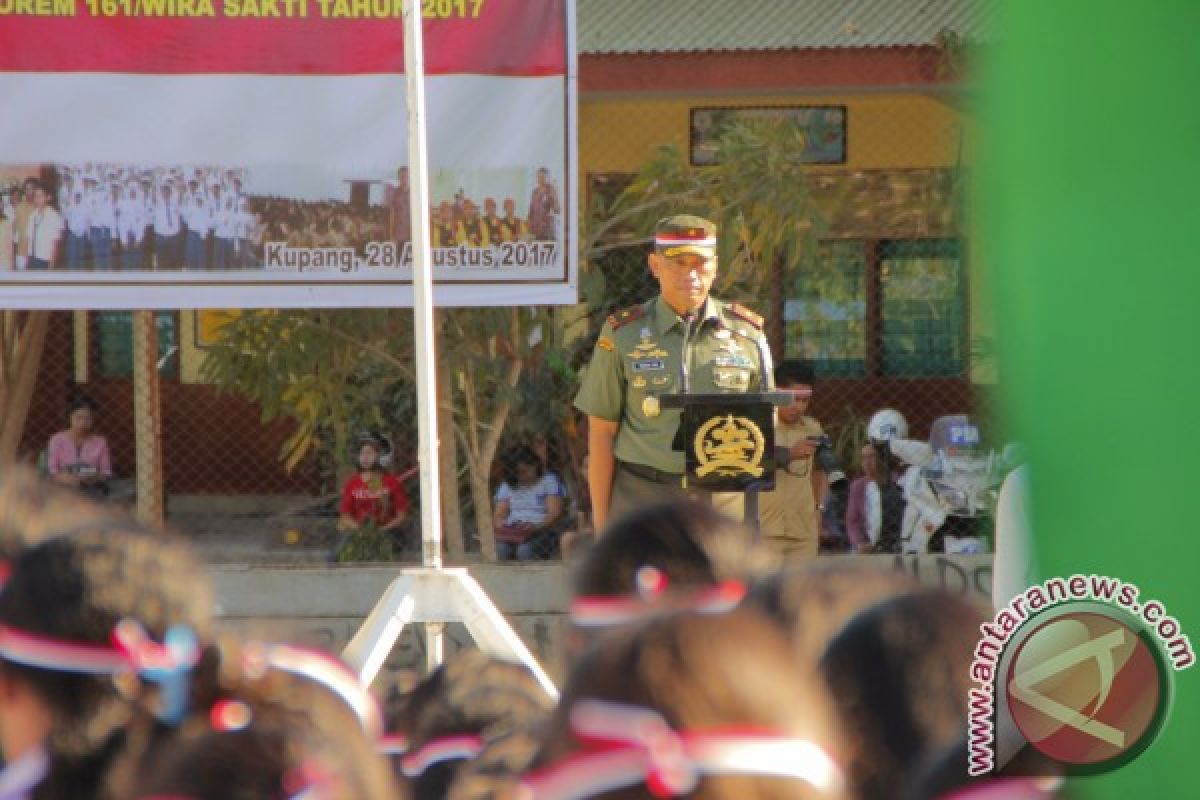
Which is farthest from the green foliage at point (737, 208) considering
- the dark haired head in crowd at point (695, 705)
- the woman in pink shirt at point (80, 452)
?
the dark haired head in crowd at point (695, 705)

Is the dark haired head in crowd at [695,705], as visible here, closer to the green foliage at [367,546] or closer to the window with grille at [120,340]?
the green foliage at [367,546]

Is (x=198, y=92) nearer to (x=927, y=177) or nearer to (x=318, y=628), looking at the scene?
(x=318, y=628)

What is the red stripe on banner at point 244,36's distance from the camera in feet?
21.3

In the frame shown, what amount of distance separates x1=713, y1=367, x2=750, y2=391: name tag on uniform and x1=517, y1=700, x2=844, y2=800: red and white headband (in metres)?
4.13

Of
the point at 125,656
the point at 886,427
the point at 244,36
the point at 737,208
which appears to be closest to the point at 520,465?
the point at 737,208

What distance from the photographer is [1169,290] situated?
1646mm

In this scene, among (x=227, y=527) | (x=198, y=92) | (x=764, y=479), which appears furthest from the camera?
(x=227, y=527)

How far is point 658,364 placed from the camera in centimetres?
545

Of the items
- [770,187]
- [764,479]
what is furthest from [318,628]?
[770,187]

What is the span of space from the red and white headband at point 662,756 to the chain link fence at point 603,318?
4.63 metres

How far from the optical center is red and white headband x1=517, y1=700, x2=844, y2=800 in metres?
1.28

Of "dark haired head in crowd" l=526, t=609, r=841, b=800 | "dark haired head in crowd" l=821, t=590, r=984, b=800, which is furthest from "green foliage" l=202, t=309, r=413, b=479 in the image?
"dark haired head in crowd" l=526, t=609, r=841, b=800

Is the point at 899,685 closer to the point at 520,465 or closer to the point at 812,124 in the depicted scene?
the point at 520,465

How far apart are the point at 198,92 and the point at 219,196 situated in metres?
0.37
